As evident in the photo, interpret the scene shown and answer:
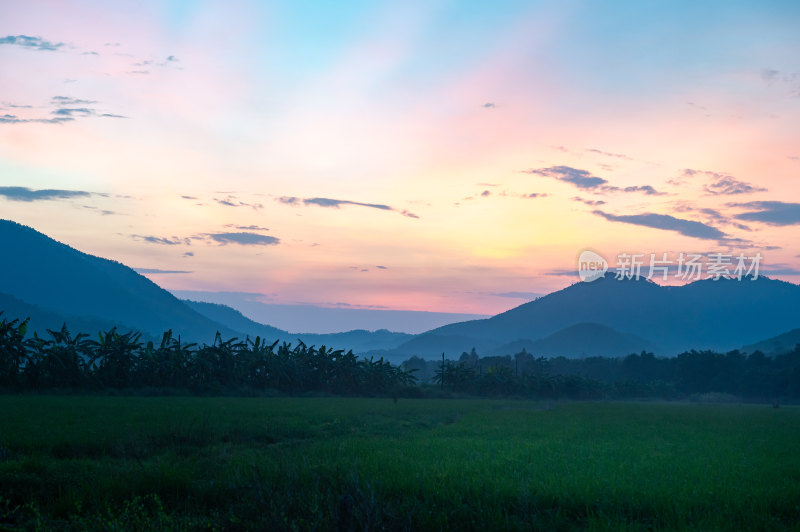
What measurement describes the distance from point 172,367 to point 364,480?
30.4 m

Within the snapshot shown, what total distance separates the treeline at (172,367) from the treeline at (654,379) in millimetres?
8543

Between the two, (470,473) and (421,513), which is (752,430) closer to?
(470,473)

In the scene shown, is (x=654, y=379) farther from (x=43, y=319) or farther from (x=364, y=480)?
(x=43, y=319)

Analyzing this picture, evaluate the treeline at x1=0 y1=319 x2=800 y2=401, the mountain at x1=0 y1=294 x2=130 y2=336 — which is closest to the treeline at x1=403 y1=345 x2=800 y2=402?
the treeline at x1=0 y1=319 x2=800 y2=401

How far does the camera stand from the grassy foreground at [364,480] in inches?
325

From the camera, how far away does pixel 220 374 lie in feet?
129

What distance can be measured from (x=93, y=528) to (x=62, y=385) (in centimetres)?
2876

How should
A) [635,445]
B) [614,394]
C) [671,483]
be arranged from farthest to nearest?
[614,394] < [635,445] < [671,483]

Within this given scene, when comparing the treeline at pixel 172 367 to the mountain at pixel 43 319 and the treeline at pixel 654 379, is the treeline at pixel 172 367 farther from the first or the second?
the mountain at pixel 43 319

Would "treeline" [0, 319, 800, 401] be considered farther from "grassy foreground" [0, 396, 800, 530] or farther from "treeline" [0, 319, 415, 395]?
"grassy foreground" [0, 396, 800, 530]

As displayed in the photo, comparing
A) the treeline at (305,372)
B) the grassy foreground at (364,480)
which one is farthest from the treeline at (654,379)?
the grassy foreground at (364,480)

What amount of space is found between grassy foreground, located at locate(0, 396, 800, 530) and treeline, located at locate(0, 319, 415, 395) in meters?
15.1

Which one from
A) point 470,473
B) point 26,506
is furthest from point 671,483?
point 26,506

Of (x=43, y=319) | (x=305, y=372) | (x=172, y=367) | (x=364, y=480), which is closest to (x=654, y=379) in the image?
(x=305, y=372)
